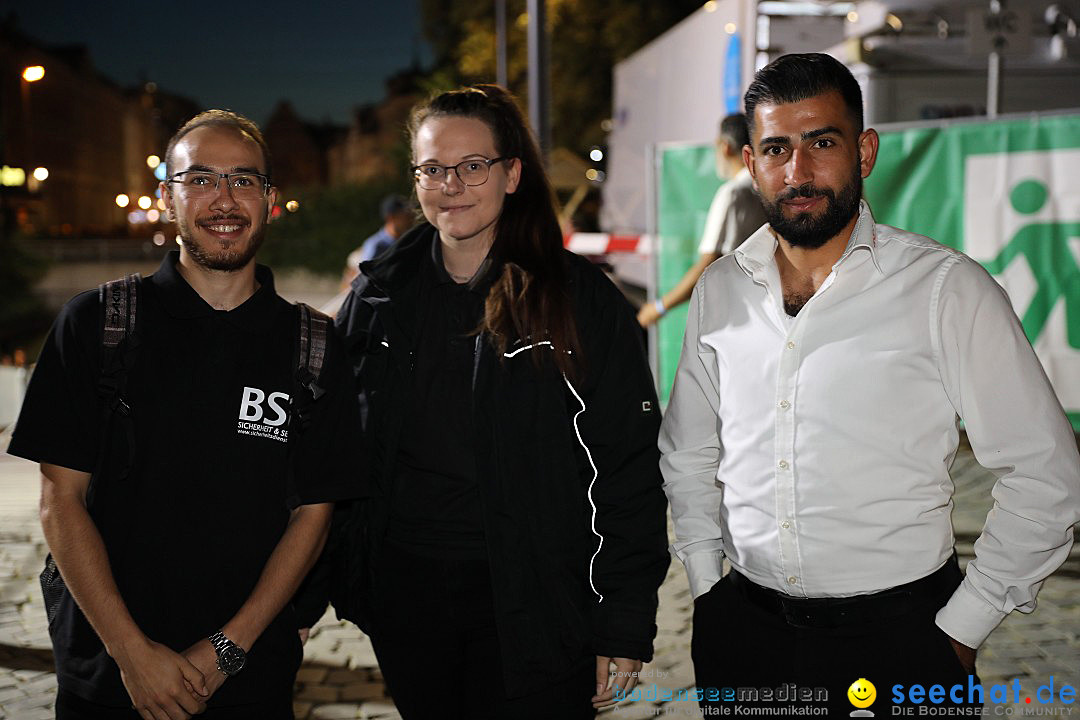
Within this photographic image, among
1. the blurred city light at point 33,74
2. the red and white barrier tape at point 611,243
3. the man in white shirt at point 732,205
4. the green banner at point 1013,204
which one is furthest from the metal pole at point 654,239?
the blurred city light at point 33,74

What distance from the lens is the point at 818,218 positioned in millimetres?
2586

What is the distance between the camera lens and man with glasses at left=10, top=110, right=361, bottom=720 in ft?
8.20

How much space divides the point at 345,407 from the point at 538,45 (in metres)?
8.23

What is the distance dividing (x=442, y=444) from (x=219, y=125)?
987 mm

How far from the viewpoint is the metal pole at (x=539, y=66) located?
1024cm

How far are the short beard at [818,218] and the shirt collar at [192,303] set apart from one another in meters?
1.26

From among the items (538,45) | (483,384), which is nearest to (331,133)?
(538,45)

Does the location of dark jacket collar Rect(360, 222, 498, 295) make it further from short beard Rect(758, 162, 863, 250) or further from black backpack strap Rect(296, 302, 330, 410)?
short beard Rect(758, 162, 863, 250)

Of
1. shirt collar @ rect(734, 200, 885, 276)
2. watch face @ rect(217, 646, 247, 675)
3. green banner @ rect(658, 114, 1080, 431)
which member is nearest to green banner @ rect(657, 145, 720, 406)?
green banner @ rect(658, 114, 1080, 431)

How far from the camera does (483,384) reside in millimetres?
2830

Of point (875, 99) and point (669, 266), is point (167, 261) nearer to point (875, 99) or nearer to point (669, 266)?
point (669, 266)

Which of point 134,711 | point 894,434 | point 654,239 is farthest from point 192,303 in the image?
point 654,239

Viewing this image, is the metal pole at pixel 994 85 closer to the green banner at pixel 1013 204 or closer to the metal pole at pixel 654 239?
the green banner at pixel 1013 204

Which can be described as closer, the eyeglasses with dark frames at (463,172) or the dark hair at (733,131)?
the eyeglasses with dark frames at (463,172)
